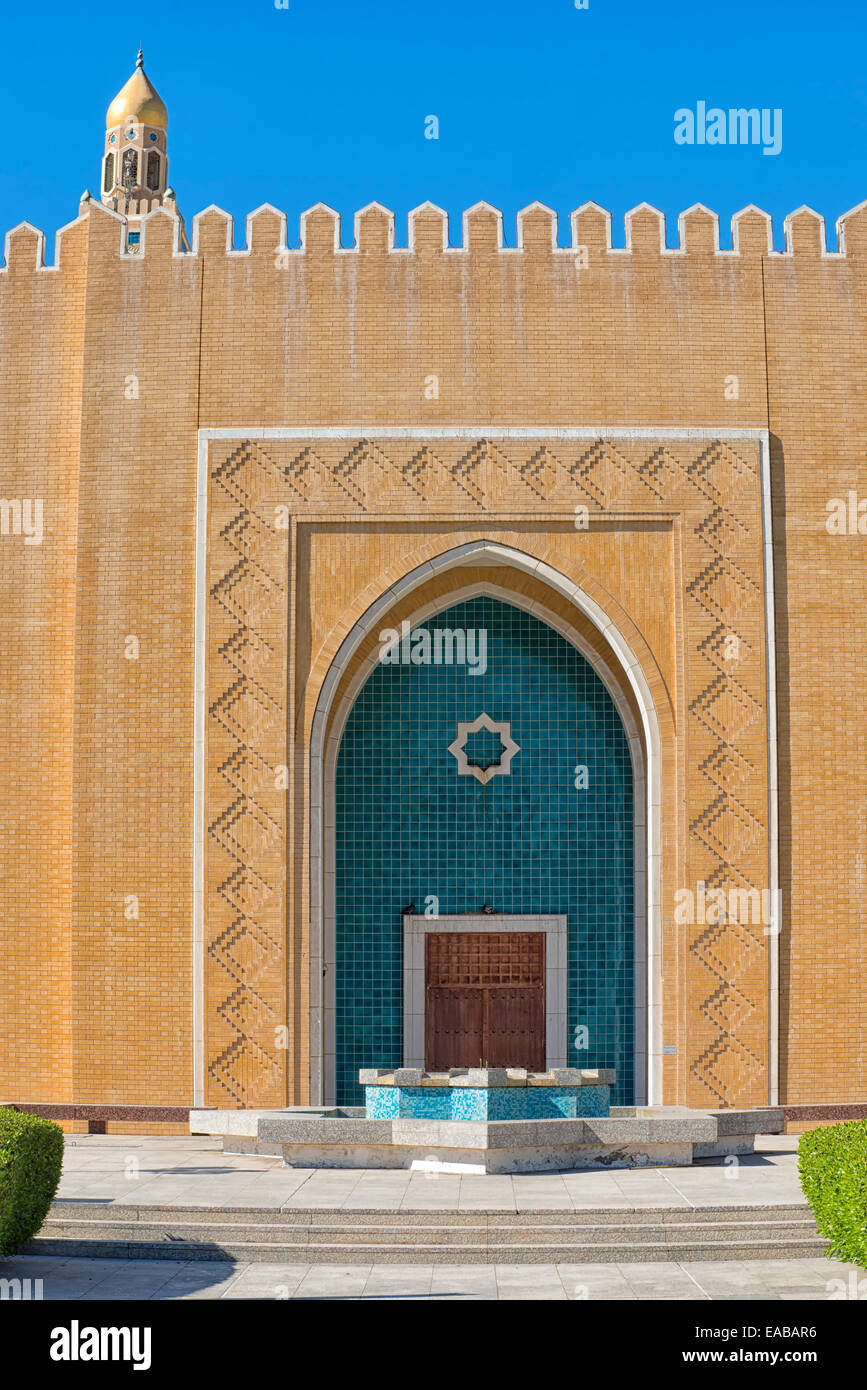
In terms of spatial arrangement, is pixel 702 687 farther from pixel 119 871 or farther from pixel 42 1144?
pixel 42 1144

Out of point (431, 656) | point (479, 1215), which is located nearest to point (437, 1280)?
point (479, 1215)

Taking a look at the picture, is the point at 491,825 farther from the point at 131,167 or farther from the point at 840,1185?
the point at 131,167

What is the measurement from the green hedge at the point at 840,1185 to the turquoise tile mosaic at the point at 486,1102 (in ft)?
7.85

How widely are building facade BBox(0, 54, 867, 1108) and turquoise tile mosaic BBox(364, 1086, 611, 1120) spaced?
187cm

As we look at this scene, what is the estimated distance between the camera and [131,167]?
26.7 m

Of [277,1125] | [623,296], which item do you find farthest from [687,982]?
[623,296]

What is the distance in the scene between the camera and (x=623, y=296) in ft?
39.5

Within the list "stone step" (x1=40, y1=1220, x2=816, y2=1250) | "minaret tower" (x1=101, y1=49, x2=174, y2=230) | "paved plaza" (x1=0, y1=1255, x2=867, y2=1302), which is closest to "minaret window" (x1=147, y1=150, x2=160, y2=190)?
"minaret tower" (x1=101, y1=49, x2=174, y2=230)

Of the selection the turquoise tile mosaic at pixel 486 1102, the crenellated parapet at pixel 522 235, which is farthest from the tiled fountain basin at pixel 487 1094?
the crenellated parapet at pixel 522 235

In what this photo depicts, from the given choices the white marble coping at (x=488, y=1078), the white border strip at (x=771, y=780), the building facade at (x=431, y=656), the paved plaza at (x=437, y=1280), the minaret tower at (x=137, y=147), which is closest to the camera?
the paved plaza at (x=437, y=1280)

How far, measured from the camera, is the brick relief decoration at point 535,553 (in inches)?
447

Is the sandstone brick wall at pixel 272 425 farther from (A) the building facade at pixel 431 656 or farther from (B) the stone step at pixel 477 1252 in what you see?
(B) the stone step at pixel 477 1252
